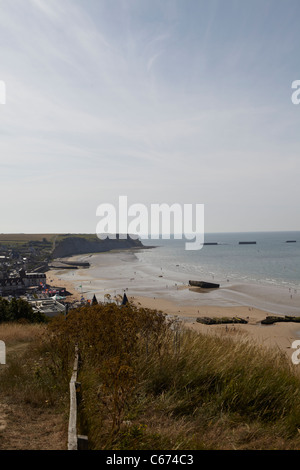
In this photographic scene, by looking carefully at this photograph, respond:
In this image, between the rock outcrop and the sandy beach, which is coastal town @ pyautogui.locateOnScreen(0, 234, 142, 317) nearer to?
the rock outcrop

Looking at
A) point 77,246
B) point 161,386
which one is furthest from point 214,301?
point 77,246

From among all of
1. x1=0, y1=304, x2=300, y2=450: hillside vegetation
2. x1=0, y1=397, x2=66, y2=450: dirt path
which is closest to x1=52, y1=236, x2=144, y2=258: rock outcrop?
x1=0, y1=304, x2=300, y2=450: hillside vegetation

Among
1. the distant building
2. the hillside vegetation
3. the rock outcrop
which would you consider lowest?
the distant building

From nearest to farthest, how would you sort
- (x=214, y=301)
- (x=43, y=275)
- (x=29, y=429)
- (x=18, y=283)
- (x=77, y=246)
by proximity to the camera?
(x=29, y=429)
(x=214, y=301)
(x=18, y=283)
(x=43, y=275)
(x=77, y=246)

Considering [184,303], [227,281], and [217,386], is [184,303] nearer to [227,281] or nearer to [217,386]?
[227,281]

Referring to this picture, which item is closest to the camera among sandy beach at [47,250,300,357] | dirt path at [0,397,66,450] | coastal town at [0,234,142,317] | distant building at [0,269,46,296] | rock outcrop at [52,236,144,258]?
dirt path at [0,397,66,450]

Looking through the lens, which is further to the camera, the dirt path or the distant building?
the distant building

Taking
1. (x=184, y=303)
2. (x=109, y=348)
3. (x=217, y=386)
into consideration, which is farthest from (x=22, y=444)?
(x=184, y=303)

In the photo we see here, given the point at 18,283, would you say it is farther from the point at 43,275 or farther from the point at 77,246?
the point at 77,246

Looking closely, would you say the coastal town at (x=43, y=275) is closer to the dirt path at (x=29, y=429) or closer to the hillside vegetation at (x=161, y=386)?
the hillside vegetation at (x=161, y=386)

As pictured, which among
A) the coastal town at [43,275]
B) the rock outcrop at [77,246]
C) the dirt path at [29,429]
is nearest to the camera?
the dirt path at [29,429]

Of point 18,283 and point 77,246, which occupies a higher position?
point 77,246

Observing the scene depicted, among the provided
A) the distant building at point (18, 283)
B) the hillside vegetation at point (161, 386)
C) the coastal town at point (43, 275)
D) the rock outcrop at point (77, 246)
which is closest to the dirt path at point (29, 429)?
the hillside vegetation at point (161, 386)
